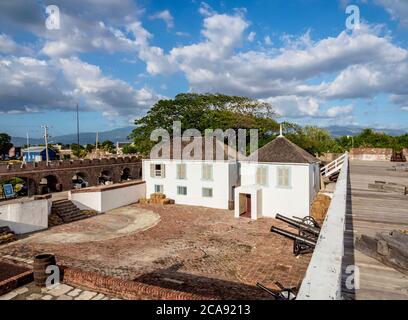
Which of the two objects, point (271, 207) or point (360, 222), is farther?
point (271, 207)

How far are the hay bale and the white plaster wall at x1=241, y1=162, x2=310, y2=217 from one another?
0.74 meters

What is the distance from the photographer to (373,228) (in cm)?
535

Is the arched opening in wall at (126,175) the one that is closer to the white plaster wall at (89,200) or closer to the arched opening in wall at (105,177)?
the arched opening in wall at (105,177)

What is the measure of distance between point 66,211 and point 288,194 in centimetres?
1577

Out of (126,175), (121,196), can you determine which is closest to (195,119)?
(126,175)

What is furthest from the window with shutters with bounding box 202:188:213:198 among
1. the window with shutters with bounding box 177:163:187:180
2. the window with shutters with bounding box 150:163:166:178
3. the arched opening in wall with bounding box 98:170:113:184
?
the arched opening in wall with bounding box 98:170:113:184

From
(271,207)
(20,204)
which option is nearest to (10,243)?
(20,204)

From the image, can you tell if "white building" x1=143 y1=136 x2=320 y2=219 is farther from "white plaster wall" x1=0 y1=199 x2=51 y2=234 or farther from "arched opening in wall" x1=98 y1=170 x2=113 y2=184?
"arched opening in wall" x1=98 y1=170 x2=113 y2=184

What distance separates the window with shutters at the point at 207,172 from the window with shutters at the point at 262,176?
4.13m

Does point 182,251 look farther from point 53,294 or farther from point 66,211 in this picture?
point 66,211
